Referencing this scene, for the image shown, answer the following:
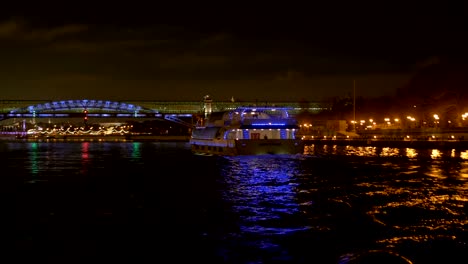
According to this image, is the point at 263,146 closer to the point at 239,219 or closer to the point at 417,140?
the point at 417,140

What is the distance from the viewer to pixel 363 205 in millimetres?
16859

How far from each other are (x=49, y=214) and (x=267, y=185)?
9304 mm

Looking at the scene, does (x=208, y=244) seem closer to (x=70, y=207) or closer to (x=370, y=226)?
(x=370, y=226)

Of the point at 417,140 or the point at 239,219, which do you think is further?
the point at 417,140

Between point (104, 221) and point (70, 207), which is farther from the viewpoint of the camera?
point (70, 207)

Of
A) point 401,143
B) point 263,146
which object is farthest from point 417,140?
point 263,146

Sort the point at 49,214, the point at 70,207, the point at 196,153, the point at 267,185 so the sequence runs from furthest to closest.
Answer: the point at 196,153 → the point at 267,185 → the point at 70,207 → the point at 49,214

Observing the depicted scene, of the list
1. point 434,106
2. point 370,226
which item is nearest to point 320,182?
point 370,226

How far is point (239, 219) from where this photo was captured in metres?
14.8

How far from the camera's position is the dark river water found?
11281 mm

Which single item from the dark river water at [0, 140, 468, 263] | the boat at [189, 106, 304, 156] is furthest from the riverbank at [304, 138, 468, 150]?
the dark river water at [0, 140, 468, 263]

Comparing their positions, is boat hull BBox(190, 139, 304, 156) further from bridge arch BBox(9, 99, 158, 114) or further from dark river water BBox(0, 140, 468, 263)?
bridge arch BBox(9, 99, 158, 114)

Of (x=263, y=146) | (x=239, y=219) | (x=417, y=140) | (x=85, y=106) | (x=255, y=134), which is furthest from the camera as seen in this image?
(x=85, y=106)

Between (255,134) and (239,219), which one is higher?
(255,134)
